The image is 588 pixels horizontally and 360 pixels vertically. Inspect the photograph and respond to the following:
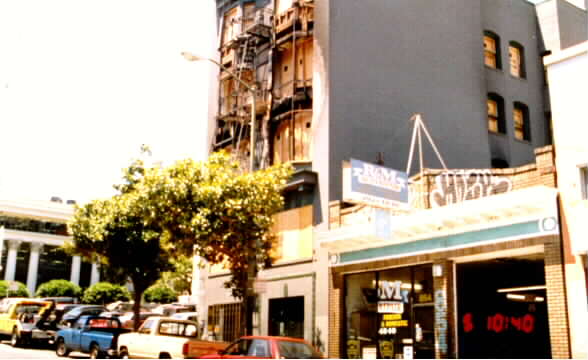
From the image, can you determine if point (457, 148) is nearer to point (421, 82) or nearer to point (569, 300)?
point (421, 82)

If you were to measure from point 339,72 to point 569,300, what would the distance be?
1293 cm

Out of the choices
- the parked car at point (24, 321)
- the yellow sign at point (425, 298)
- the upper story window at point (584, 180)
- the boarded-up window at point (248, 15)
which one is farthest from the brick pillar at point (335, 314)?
the boarded-up window at point (248, 15)

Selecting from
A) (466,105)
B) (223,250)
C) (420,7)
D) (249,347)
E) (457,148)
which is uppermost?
(420,7)

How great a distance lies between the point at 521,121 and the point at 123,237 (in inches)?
762

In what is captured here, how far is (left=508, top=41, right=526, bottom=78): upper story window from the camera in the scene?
105 ft

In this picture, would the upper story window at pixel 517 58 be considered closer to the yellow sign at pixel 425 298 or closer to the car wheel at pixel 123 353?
the yellow sign at pixel 425 298

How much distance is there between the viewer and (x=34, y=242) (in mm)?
82125

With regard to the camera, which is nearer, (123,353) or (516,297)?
(516,297)

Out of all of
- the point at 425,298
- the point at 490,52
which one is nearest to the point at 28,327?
the point at 425,298

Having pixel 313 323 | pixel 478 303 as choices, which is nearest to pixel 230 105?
pixel 313 323

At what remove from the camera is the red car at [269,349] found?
15234 mm

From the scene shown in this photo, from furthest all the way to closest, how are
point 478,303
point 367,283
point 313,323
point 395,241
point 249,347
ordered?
point 313,323, point 367,283, point 395,241, point 478,303, point 249,347

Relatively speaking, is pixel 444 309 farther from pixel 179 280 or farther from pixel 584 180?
pixel 179 280

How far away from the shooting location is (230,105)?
105 ft
